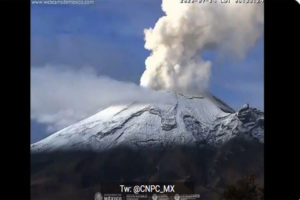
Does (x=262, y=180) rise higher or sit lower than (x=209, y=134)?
lower

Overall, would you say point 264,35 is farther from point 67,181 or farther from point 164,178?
point 67,181

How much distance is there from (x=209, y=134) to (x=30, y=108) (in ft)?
8.51

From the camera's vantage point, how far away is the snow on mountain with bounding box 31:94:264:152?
10.5 m

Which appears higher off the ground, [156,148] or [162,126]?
[162,126]

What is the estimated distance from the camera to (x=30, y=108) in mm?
10508

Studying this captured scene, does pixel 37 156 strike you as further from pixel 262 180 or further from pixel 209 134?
pixel 262 180

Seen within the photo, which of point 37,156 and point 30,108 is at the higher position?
point 30,108

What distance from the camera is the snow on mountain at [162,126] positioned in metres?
10.5

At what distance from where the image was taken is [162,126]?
10.5 meters
